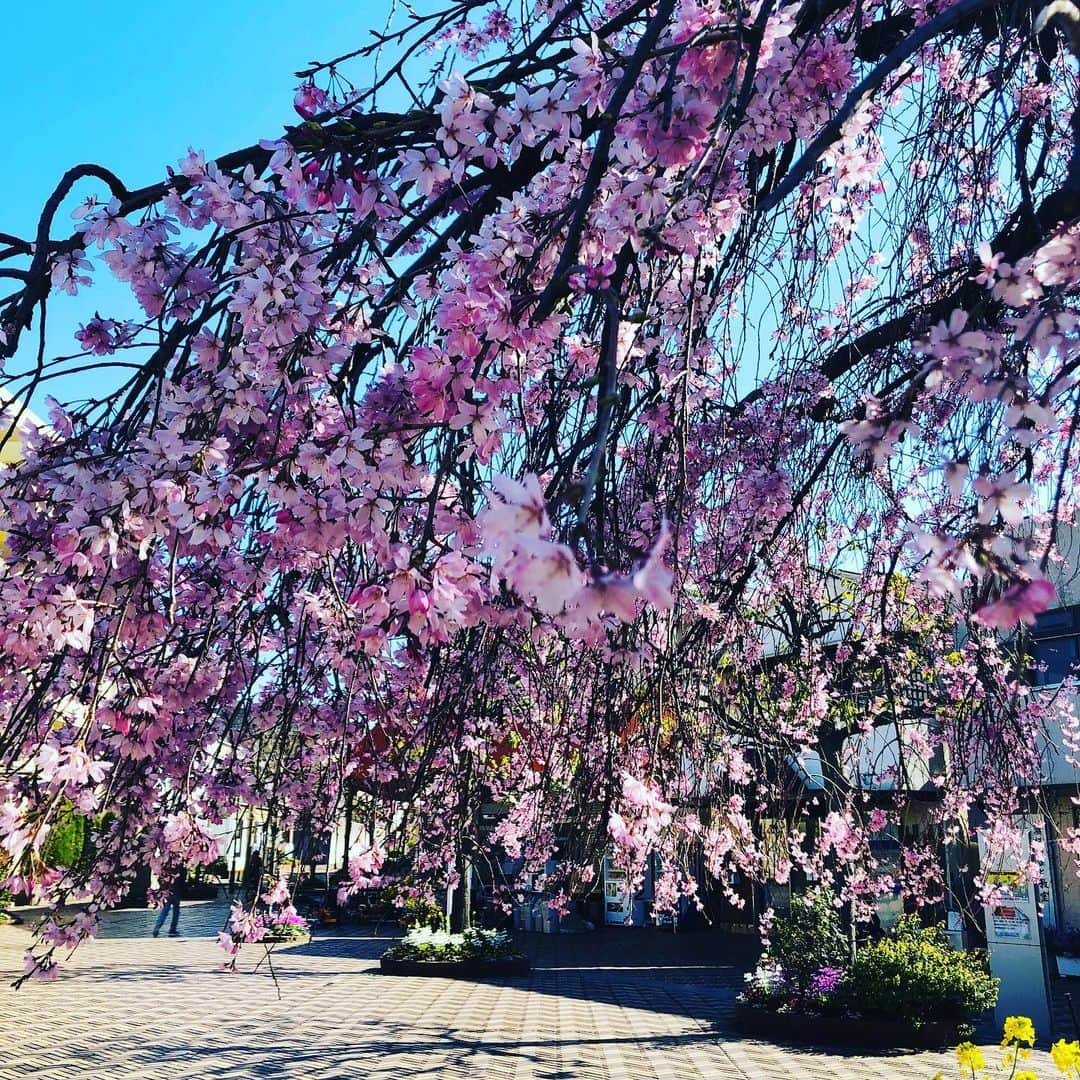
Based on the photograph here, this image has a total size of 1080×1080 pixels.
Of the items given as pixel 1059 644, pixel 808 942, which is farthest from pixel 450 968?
pixel 1059 644

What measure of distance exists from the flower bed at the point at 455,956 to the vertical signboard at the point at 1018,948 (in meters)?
5.97

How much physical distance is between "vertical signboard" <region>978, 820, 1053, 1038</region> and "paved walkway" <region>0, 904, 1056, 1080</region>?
1.86 feet

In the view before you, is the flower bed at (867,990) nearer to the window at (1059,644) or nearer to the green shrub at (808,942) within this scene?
the green shrub at (808,942)

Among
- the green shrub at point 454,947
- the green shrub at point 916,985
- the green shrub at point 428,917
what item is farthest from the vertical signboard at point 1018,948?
the green shrub at point 428,917

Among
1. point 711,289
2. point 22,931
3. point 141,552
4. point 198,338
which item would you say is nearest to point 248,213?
point 198,338

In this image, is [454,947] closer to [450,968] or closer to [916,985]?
[450,968]

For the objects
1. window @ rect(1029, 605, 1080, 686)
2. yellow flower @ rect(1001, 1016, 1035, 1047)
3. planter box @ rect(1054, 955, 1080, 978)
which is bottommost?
planter box @ rect(1054, 955, 1080, 978)

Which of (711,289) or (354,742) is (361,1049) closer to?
(354,742)

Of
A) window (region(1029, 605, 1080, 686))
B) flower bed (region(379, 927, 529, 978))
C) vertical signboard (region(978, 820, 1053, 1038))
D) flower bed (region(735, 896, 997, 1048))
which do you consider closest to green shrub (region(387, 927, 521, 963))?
flower bed (region(379, 927, 529, 978))

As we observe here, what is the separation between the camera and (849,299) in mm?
4262

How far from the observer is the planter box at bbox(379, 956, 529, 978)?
37.3 feet

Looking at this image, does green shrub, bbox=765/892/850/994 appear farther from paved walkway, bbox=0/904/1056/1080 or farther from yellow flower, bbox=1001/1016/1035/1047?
yellow flower, bbox=1001/1016/1035/1047

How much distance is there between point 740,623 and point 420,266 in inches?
115

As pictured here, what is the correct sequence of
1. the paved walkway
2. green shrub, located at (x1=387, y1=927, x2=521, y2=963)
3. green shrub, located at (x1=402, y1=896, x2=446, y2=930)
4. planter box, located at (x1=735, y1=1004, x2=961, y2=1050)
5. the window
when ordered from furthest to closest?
1. green shrub, located at (x1=402, y1=896, x2=446, y2=930)
2. the window
3. green shrub, located at (x1=387, y1=927, x2=521, y2=963)
4. planter box, located at (x1=735, y1=1004, x2=961, y2=1050)
5. the paved walkway
